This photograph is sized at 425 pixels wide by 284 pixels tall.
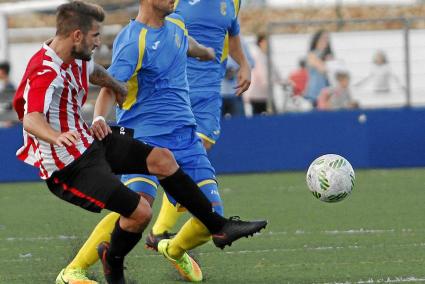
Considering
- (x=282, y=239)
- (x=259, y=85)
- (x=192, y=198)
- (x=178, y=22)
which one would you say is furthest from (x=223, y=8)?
(x=259, y=85)

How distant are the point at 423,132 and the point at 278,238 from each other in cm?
753

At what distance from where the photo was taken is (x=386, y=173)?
55.3 ft

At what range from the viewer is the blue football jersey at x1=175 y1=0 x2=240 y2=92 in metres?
9.47

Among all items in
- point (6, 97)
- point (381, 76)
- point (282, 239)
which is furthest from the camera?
point (6, 97)

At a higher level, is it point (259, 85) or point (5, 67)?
point (5, 67)

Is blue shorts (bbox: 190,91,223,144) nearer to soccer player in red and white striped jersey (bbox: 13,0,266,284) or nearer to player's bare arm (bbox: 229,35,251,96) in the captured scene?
player's bare arm (bbox: 229,35,251,96)

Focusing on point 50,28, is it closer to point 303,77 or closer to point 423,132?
point 303,77

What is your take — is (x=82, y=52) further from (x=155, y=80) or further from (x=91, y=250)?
(x=91, y=250)

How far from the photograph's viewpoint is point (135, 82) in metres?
8.17

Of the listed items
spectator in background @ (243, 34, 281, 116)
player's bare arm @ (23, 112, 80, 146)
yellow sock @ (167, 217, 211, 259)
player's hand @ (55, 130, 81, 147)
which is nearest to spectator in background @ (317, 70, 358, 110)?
spectator in background @ (243, 34, 281, 116)

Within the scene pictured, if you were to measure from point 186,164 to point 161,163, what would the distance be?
0.87 m

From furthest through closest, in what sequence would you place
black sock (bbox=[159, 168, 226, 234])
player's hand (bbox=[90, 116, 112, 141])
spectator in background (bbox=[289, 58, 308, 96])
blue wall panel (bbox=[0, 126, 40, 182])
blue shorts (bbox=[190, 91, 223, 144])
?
spectator in background (bbox=[289, 58, 308, 96]) < blue wall panel (bbox=[0, 126, 40, 182]) < blue shorts (bbox=[190, 91, 223, 144]) < black sock (bbox=[159, 168, 226, 234]) < player's hand (bbox=[90, 116, 112, 141])

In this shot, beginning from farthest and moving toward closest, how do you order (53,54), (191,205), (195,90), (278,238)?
(278,238)
(195,90)
(191,205)
(53,54)

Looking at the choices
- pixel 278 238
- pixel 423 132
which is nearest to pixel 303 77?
pixel 423 132
